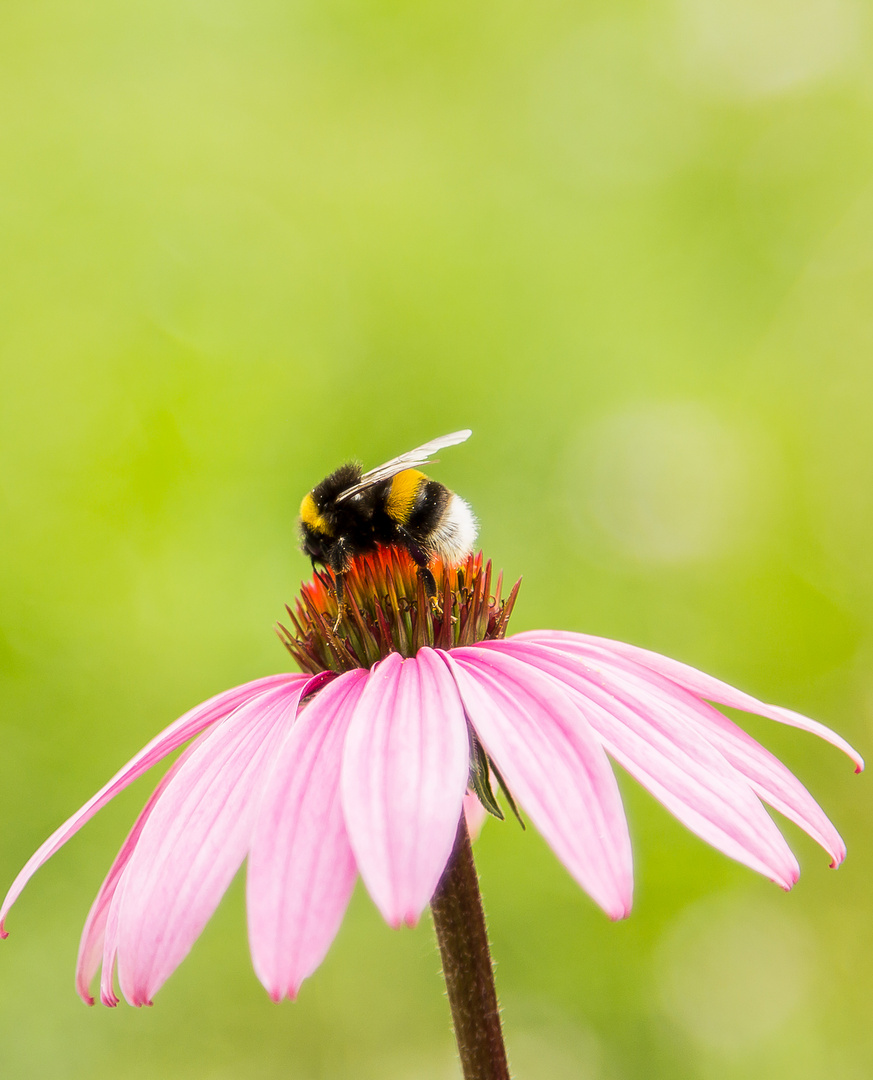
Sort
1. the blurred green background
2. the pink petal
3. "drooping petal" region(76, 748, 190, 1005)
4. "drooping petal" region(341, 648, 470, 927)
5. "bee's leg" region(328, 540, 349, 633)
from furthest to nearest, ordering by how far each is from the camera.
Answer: the blurred green background < the pink petal < "bee's leg" region(328, 540, 349, 633) < "drooping petal" region(76, 748, 190, 1005) < "drooping petal" region(341, 648, 470, 927)

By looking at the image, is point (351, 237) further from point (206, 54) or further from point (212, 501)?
point (212, 501)

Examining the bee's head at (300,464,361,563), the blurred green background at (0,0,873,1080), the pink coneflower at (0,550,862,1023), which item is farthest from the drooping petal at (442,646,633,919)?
the blurred green background at (0,0,873,1080)

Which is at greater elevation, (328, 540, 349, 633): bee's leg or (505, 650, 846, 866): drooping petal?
(328, 540, 349, 633): bee's leg

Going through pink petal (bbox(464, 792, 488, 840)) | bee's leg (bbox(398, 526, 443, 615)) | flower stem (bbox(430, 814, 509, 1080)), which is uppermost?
bee's leg (bbox(398, 526, 443, 615))

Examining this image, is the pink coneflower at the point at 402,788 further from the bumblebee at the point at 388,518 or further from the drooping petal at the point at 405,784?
the bumblebee at the point at 388,518

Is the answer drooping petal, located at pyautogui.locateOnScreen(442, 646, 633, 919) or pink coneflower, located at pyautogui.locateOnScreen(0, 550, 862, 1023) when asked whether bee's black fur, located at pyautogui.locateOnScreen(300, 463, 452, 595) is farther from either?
drooping petal, located at pyautogui.locateOnScreen(442, 646, 633, 919)

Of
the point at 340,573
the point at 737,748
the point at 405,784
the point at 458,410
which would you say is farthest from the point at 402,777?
the point at 458,410

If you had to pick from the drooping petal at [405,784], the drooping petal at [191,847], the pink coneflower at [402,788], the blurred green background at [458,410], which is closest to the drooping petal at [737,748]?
the pink coneflower at [402,788]
